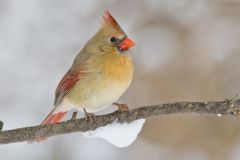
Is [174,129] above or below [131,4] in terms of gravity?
below

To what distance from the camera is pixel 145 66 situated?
13.8 ft

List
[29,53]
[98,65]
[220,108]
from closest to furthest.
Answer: [220,108], [98,65], [29,53]

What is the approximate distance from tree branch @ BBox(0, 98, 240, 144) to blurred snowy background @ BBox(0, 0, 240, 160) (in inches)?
67.8

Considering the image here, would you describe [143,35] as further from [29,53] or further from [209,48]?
[29,53]

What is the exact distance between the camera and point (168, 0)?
4.43 metres

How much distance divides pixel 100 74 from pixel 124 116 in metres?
0.40

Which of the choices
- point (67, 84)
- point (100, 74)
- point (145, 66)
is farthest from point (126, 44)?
point (145, 66)

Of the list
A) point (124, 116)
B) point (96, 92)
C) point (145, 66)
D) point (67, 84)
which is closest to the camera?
point (124, 116)

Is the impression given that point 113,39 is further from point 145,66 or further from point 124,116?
point 145,66

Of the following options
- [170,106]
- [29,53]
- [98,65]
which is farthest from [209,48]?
[170,106]

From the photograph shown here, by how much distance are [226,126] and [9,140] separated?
2.07 meters

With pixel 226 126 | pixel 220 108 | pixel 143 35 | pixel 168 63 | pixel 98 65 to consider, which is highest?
pixel 143 35

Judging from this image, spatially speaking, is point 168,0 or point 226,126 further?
point 168,0

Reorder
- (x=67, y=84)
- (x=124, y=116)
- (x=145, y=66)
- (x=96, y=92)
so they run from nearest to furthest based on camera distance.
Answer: (x=124, y=116) → (x=96, y=92) → (x=67, y=84) → (x=145, y=66)
